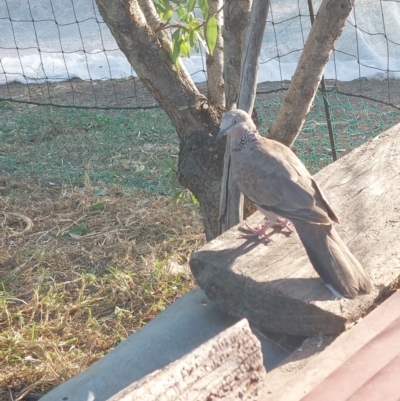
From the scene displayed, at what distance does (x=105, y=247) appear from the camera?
434 centimetres

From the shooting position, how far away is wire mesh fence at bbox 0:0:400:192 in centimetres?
580

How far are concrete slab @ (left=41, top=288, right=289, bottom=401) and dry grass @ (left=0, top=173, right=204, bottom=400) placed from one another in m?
0.97

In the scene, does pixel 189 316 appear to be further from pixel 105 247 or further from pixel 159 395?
pixel 105 247

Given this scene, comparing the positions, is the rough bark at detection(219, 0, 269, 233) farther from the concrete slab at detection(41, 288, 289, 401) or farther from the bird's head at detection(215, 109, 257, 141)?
the concrete slab at detection(41, 288, 289, 401)

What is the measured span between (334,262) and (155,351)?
56 centimetres

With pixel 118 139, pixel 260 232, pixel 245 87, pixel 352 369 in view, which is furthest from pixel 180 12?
pixel 118 139

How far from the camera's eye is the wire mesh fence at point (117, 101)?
5803mm

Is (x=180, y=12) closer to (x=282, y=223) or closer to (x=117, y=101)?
(x=282, y=223)

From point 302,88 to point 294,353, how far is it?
4.96 ft

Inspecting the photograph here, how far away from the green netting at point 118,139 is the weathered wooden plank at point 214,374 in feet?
11.9

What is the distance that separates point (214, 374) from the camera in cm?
153

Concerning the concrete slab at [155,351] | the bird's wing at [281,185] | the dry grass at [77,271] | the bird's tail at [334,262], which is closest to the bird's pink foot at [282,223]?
the bird's wing at [281,185]

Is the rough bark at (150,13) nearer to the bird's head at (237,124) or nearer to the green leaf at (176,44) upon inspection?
the green leaf at (176,44)

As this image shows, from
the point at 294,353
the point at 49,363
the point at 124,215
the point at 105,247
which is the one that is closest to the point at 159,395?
the point at 294,353
